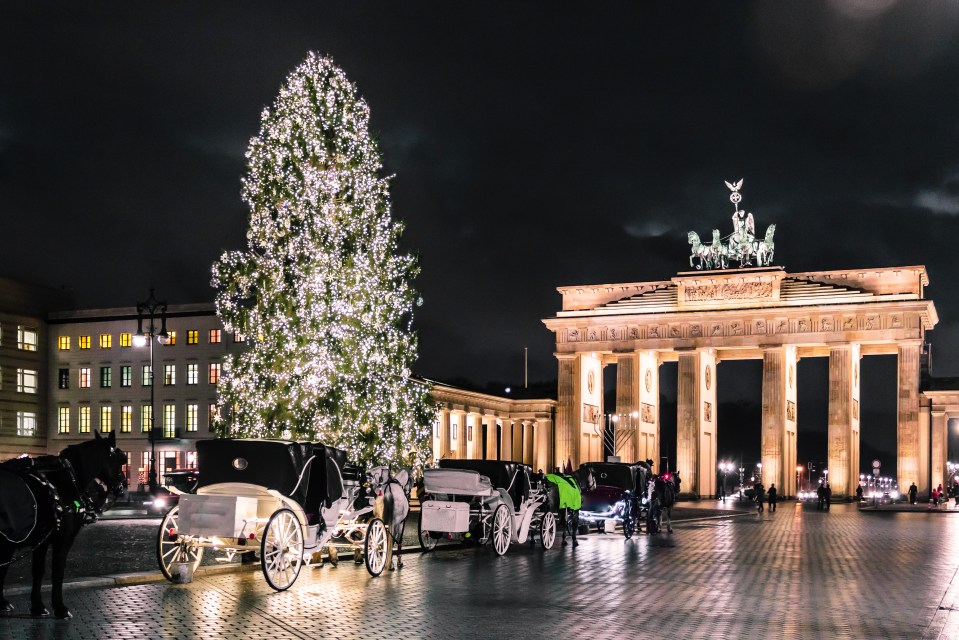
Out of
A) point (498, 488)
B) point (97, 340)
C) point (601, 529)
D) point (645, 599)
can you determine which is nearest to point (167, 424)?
point (97, 340)

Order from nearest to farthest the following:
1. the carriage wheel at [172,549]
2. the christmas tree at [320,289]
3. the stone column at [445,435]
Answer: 1. the carriage wheel at [172,549]
2. the christmas tree at [320,289]
3. the stone column at [445,435]

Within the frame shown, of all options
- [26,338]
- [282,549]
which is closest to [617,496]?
[282,549]

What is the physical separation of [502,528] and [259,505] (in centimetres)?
767

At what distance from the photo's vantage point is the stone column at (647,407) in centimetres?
8338

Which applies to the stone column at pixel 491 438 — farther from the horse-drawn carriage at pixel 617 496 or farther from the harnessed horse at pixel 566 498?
the harnessed horse at pixel 566 498

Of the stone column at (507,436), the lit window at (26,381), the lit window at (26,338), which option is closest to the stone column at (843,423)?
the stone column at (507,436)

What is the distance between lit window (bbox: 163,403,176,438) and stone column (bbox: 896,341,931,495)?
145 feet

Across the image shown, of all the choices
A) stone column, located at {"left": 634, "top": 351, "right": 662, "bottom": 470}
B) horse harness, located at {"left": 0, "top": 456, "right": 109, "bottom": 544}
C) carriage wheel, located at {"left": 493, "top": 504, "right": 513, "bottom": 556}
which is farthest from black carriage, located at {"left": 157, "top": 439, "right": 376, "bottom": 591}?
stone column, located at {"left": 634, "top": 351, "right": 662, "bottom": 470}

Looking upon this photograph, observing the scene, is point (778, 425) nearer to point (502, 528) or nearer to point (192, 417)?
point (192, 417)

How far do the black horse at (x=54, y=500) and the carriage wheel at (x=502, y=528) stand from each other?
10.0 m

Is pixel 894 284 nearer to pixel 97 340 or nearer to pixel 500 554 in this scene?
pixel 97 340

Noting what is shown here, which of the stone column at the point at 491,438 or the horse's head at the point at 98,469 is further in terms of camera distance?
the stone column at the point at 491,438

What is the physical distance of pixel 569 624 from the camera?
13172mm

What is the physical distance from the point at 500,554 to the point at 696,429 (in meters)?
58.5
